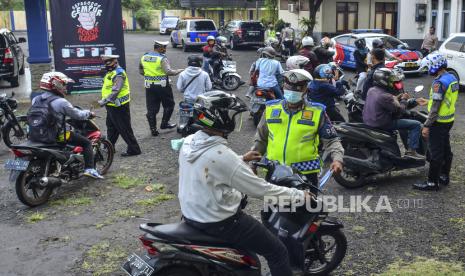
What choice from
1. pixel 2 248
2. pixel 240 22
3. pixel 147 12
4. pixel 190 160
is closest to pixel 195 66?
pixel 2 248

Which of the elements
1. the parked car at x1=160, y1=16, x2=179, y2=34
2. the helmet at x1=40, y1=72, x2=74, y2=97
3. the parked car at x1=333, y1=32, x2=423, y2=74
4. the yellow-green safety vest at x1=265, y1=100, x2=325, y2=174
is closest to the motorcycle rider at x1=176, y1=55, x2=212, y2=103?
the helmet at x1=40, y1=72, x2=74, y2=97

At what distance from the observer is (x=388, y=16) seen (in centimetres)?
3177

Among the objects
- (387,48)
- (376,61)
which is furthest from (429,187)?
(387,48)

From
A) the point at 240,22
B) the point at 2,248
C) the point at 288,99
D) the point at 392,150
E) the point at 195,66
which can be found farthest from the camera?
the point at 240,22

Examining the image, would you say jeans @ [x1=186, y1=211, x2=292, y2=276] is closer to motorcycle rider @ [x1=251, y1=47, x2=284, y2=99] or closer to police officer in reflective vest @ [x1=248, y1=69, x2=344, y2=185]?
police officer in reflective vest @ [x1=248, y1=69, x2=344, y2=185]

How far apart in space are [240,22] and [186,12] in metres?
26.9

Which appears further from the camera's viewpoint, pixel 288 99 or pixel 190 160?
pixel 288 99

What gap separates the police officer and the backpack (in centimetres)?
356

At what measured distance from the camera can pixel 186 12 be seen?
183ft

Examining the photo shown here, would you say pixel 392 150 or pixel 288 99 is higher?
pixel 288 99

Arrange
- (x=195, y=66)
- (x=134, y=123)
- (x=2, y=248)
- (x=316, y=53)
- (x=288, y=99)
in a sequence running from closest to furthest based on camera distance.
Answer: (x=288, y=99) → (x=2, y=248) → (x=195, y=66) → (x=316, y=53) → (x=134, y=123)

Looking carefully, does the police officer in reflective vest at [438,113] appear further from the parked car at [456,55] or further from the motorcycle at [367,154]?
the parked car at [456,55]

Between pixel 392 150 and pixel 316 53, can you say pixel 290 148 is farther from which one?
pixel 316 53

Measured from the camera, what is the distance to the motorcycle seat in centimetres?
394
